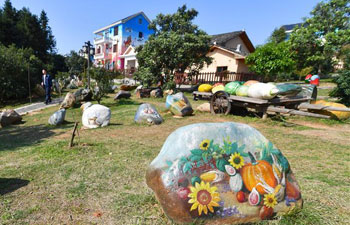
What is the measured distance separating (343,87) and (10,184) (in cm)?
1040

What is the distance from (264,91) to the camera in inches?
241

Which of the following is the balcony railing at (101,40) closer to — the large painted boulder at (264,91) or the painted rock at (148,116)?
the painted rock at (148,116)

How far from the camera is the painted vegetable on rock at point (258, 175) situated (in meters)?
1.88

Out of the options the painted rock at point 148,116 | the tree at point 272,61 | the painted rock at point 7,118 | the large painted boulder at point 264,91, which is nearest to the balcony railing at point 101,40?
the tree at point 272,61

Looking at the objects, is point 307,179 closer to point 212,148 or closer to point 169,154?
point 212,148

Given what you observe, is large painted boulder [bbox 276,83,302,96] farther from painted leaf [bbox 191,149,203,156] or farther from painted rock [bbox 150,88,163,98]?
painted rock [bbox 150,88,163,98]

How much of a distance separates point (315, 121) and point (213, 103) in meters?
3.48

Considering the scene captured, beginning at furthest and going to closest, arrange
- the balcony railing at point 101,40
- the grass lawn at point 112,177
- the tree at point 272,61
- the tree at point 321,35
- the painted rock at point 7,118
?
the balcony railing at point 101,40 < the tree at point 321,35 < the tree at point 272,61 < the painted rock at point 7,118 < the grass lawn at point 112,177

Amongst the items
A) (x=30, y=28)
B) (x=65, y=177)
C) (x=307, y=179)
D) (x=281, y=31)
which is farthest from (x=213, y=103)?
(x=281, y=31)

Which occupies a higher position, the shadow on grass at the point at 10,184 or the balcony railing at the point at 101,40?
the balcony railing at the point at 101,40

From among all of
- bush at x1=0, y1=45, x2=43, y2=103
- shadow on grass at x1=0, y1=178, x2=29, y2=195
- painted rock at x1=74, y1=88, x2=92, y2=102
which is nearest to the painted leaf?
shadow on grass at x1=0, y1=178, x2=29, y2=195

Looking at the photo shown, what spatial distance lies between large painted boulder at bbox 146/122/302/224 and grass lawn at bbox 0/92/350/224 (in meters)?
0.23

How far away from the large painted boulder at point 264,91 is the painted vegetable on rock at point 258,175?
4.57 m

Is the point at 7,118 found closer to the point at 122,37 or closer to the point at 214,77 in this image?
the point at 214,77
